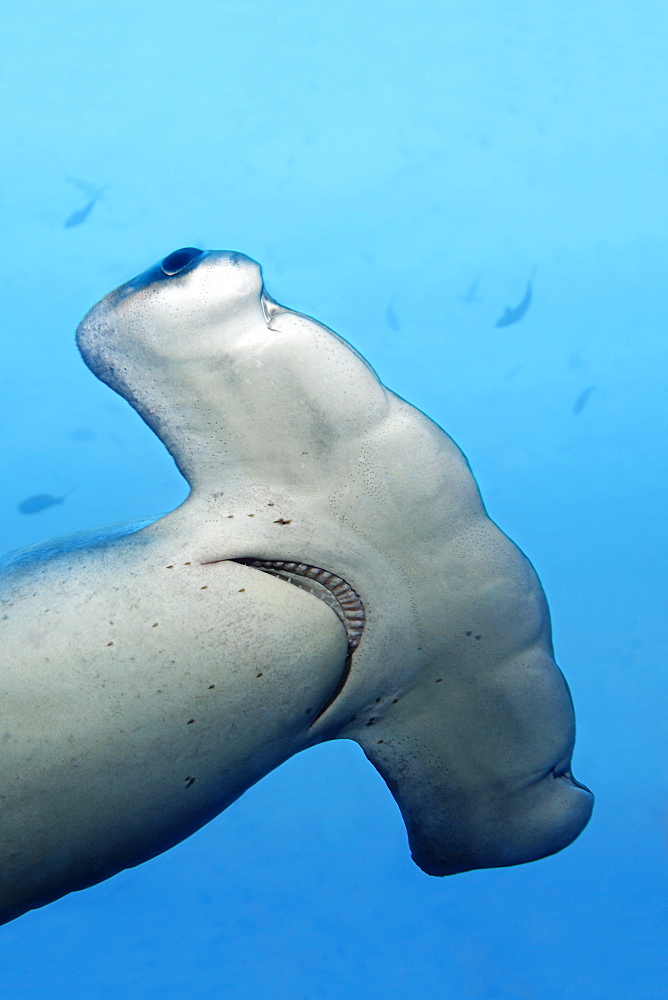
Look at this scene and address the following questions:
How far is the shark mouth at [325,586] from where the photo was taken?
1417mm

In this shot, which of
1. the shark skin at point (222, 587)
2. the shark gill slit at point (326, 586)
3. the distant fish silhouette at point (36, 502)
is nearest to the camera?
Answer: the shark skin at point (222, 587)

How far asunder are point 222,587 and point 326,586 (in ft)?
0.71

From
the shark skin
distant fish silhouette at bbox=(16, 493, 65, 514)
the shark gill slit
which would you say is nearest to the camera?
the shark skin

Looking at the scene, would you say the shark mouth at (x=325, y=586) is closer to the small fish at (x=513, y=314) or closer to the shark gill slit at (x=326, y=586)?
the shark gill slit at (x=326, y=586)

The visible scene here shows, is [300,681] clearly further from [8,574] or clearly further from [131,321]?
[131,321]

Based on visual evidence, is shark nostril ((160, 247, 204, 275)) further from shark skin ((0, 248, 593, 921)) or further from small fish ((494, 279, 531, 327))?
small fish ((494, 279, 531, 327))

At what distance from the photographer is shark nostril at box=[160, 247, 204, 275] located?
51.8 inches

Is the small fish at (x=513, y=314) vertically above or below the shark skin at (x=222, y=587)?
below

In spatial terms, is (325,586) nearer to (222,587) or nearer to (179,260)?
(222,587)

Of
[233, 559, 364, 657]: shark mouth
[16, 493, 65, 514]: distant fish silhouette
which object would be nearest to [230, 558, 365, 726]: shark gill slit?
[233, 559, 364, 657]: shark mouth

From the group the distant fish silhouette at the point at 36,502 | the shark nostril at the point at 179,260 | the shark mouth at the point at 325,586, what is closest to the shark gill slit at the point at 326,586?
the shark mouth at the point at 325,586

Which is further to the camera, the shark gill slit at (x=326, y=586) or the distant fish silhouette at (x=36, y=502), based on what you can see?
the distant fish silhouette at (x=36, y=502)

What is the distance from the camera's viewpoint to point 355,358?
4.32 ft

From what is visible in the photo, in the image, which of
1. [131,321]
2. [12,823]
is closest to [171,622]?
[12,823]
